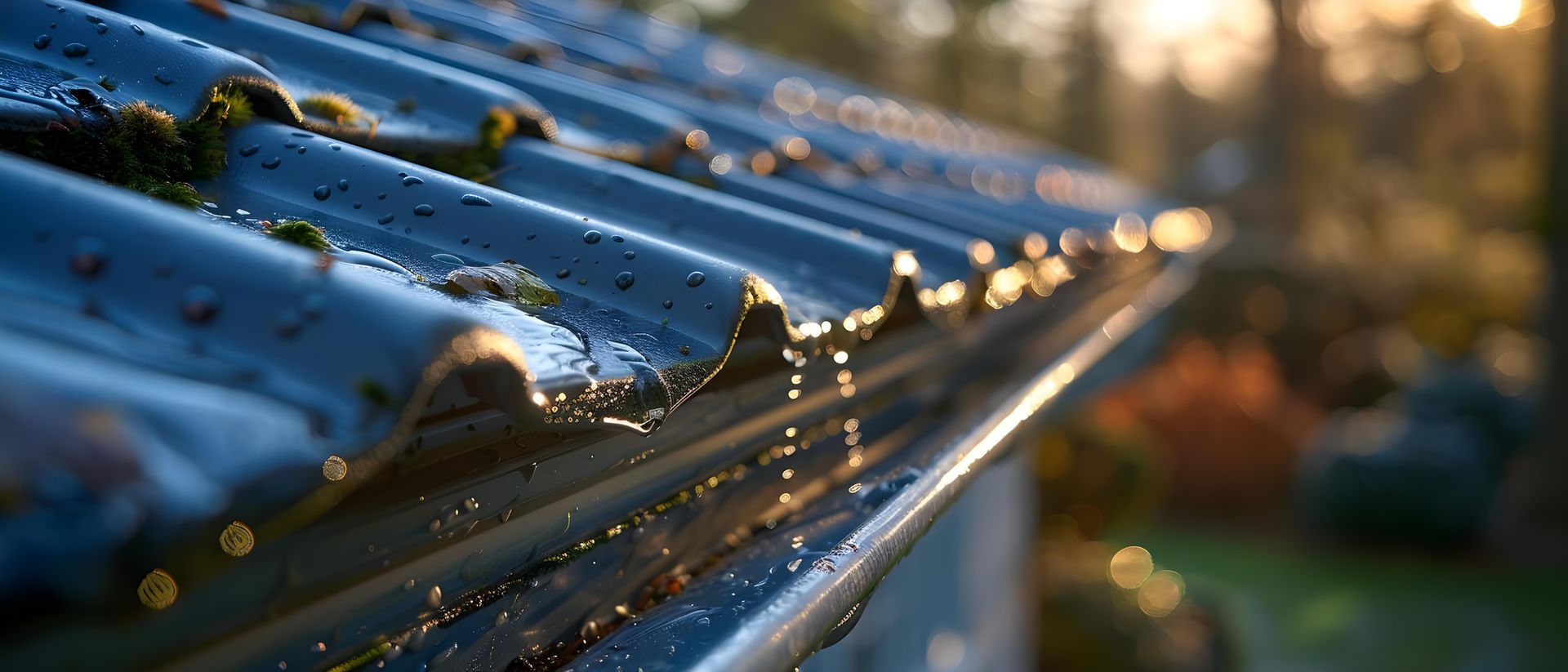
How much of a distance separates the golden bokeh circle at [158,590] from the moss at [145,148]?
62 cm

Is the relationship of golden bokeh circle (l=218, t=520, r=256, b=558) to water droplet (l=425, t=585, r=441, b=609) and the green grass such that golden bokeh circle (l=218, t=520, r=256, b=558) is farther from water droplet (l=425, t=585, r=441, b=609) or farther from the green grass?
the green grass

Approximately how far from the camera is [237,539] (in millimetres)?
733

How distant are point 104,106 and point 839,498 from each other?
1062mm

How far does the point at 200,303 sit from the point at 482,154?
1101mm

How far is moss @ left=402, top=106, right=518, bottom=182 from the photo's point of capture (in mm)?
1831

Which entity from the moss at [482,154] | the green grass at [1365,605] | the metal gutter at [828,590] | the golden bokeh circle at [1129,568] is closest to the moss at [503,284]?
the metal gutter at [828,590]

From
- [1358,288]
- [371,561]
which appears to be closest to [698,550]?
[371,561]

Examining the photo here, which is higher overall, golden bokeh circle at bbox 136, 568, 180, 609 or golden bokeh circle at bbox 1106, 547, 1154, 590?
golden bokeh circle at bbox 136, 568, 180, 609

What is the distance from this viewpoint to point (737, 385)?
1480 mm

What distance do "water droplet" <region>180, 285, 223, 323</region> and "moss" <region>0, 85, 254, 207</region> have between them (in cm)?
38

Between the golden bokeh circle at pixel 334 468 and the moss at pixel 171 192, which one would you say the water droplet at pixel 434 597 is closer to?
the golden bokeh circle at pixel 334 468

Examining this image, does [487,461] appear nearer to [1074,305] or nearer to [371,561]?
[371,561]

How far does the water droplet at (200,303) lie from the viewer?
0.86 metres

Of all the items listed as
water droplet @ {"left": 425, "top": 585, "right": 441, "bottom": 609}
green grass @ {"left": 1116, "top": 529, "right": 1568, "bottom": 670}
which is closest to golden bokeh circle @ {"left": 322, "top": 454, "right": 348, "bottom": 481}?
water droplet @ {"left": 425, "top": 585, "right": 441, "bottom": 609}
